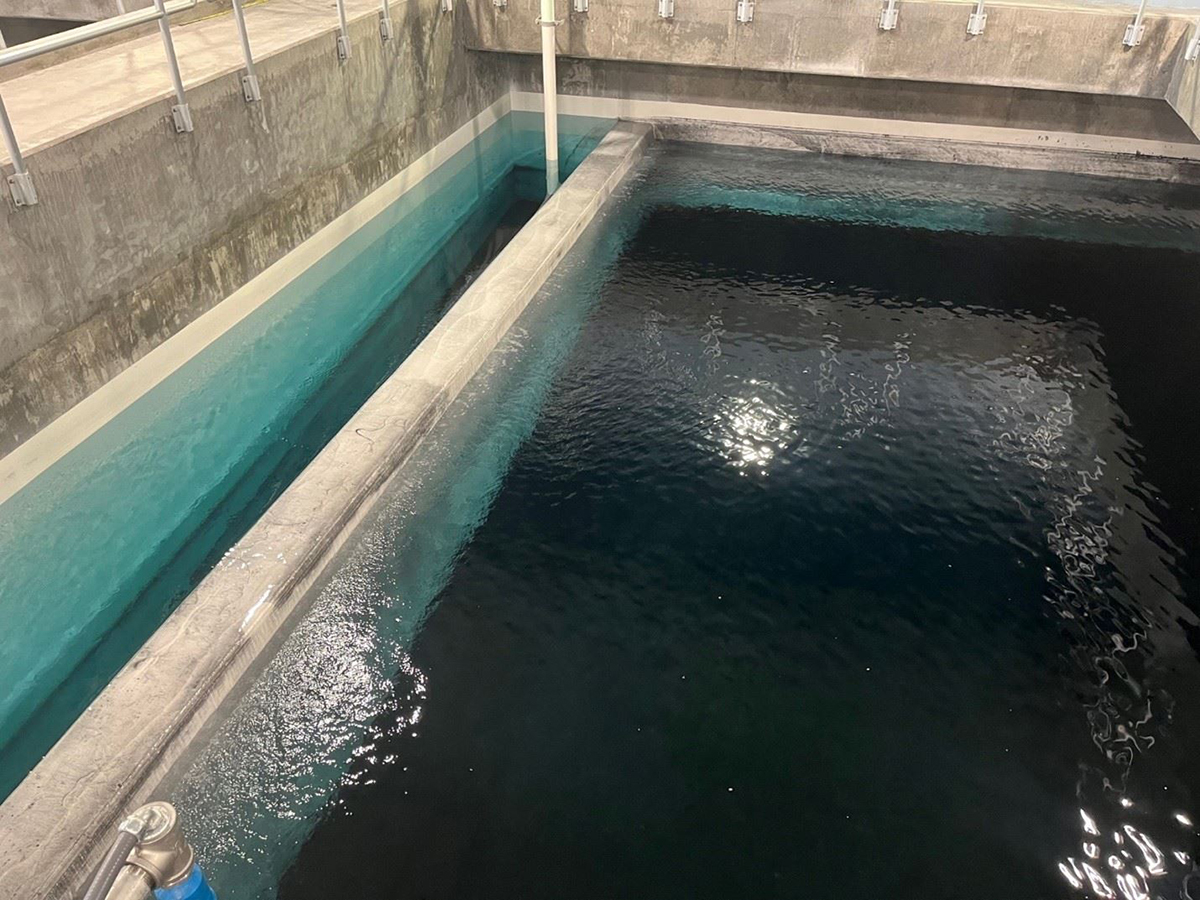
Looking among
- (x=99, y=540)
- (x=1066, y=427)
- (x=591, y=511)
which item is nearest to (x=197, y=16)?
(x=99, y=540)

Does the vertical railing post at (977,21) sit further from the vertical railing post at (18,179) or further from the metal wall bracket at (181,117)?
the vertical railing post at (18,179)

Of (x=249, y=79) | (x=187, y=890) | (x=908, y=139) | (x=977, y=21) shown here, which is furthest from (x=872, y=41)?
(x=187, y=890)

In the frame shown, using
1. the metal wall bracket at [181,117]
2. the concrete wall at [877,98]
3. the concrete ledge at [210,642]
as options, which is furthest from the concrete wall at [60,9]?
the concrete ledge at [210,642]

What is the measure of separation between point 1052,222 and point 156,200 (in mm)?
9686

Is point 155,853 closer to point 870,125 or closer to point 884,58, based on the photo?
point 884,58

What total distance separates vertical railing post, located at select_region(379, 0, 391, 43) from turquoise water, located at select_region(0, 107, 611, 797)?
6.72ft

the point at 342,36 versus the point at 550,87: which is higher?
the point at 342,36

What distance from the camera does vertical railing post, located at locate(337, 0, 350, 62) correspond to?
360 inches

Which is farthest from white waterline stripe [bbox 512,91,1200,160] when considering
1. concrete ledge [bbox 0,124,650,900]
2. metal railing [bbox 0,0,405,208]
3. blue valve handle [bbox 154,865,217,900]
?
blue valve handle [bbox 154,865,217,900]

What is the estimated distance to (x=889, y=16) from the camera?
34.4 feet

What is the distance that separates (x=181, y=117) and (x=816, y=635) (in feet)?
21.1

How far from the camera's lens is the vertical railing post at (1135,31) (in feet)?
32.0

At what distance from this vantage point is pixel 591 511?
19.6 ft

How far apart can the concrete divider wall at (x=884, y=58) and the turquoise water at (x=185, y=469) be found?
11.3 ft
